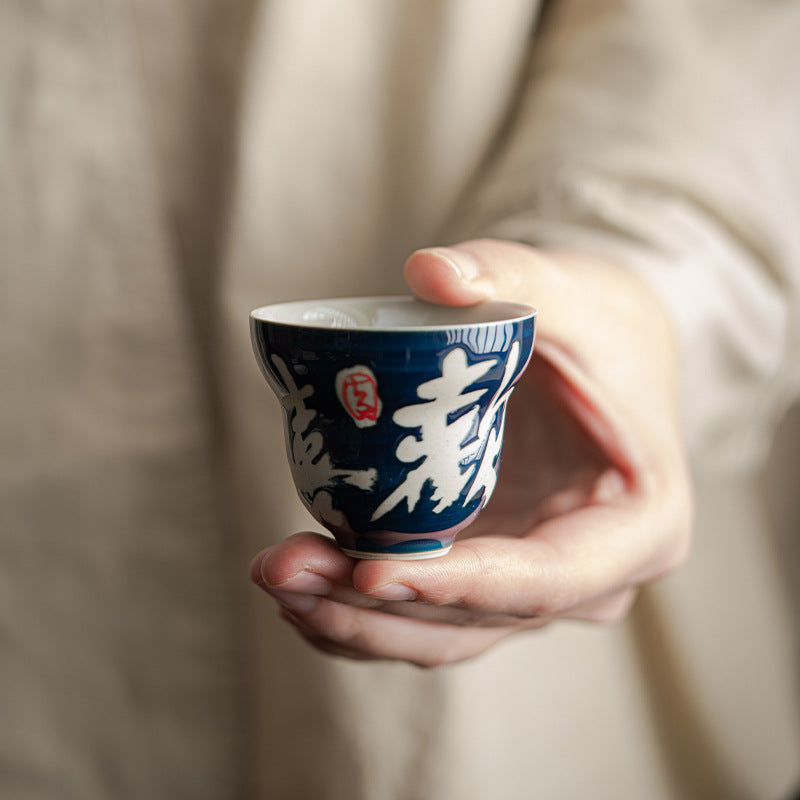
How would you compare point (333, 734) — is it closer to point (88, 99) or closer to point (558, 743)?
point (558, 743)

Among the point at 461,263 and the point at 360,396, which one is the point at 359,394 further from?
the point at 461,263

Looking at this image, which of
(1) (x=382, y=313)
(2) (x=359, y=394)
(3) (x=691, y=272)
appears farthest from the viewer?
(3) (x=691, y=272)

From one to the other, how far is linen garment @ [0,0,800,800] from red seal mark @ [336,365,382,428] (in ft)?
1.10

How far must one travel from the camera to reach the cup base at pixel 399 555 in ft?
1.56

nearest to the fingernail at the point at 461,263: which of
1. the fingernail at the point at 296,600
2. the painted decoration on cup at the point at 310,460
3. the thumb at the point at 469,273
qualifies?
the thumb at the point at 469,273

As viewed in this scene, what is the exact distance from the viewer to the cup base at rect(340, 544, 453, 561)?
0.48m

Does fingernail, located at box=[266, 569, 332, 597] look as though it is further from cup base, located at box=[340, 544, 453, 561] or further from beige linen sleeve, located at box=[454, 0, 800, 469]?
beige linen sleeve, located at box=[454, 0, 800, 469]

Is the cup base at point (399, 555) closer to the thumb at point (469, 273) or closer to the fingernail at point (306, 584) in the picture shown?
the fingernail at point (306, 584)

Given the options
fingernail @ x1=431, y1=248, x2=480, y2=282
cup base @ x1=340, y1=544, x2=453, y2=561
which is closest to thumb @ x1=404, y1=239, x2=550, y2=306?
fingernail @ x1=431, y1=248, x2=480, y2=282

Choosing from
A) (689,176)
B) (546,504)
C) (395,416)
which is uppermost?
(689,176)

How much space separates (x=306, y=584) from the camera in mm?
462

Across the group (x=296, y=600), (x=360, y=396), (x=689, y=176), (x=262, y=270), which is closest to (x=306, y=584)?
(x=296, y=600)

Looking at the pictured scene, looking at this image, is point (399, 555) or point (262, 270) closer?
point (399, 555)

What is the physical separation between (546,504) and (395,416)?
0.79 feet
